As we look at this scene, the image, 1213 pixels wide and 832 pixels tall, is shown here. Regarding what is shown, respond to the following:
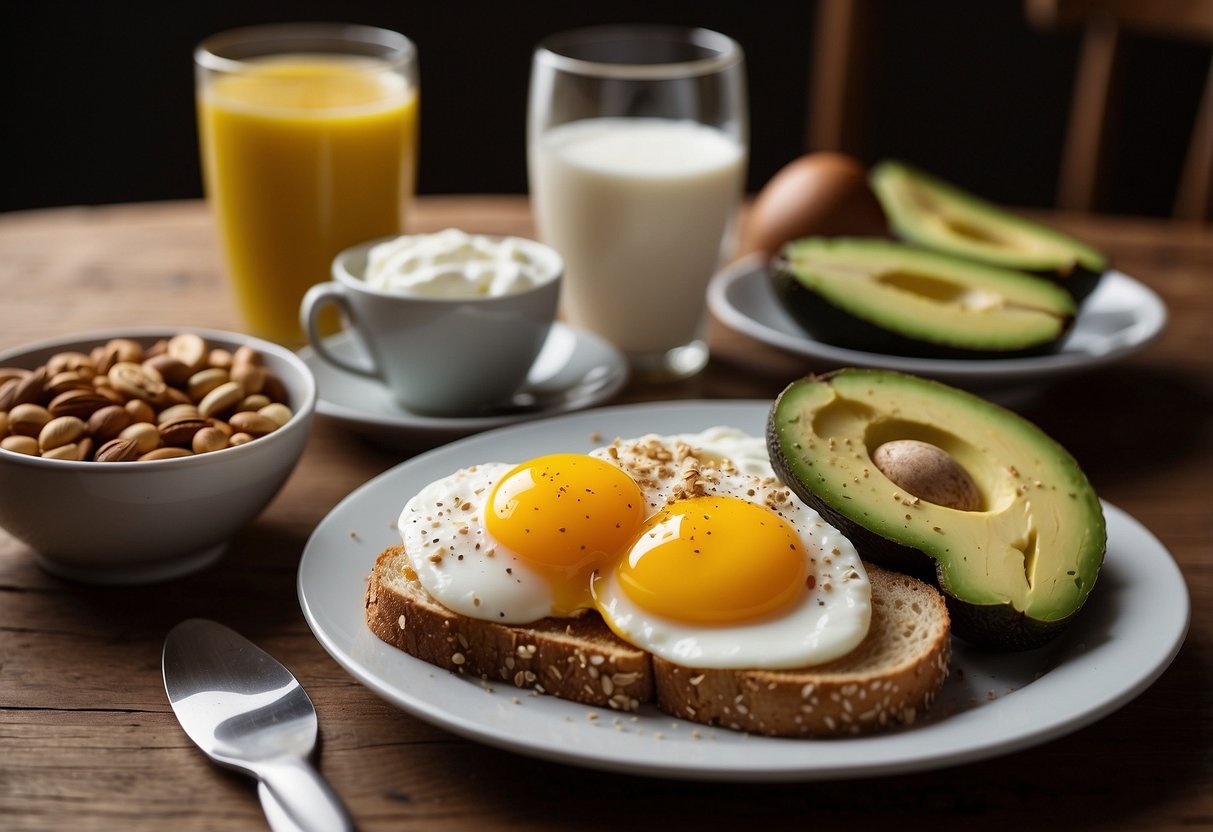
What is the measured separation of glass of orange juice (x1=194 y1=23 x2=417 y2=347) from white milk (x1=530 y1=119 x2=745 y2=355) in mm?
242

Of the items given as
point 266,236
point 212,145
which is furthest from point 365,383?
point 212,145

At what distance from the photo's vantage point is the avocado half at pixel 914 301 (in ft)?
5.62

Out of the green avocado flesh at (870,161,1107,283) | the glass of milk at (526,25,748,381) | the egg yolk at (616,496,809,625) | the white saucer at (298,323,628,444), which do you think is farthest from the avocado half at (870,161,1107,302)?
the egg yolk at (616,496,809,625)

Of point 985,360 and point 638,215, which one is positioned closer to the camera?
point 985,360

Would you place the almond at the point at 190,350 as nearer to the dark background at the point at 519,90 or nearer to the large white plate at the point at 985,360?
the large white plate at the point at 985,360

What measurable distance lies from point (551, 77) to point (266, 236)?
0.50 metres

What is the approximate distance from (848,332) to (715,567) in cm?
78

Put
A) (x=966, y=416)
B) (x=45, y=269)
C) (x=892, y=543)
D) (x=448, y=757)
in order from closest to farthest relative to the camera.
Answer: (x=448, y=757), (x=892, y=543), (x=966, y=416), (x=45, y=269)

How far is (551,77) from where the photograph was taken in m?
1.89

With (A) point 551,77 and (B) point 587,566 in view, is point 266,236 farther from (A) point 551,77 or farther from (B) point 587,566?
(B) point 587,566

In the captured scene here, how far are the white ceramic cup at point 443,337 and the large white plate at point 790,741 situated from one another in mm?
309

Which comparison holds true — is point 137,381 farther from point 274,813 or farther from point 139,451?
point 274,813

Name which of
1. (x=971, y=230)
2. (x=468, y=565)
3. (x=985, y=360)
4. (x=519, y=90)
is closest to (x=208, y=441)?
(x=468, y=565)

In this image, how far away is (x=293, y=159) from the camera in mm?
1881
